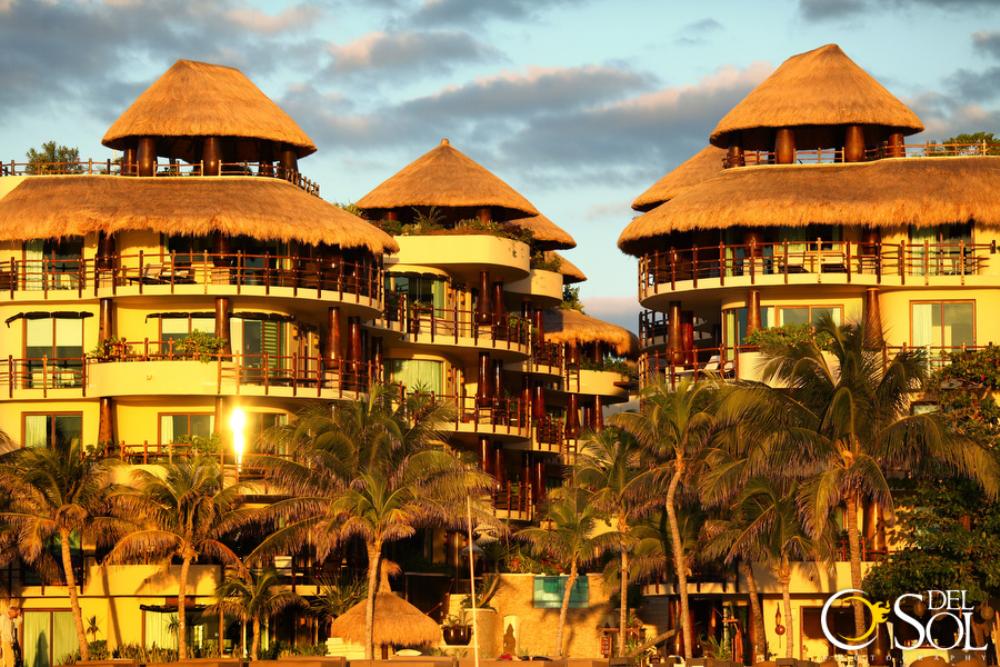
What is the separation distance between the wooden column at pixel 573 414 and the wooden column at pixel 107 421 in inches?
847

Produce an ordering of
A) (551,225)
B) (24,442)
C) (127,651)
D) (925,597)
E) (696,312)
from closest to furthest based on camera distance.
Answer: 1. (925,597)
2. (127,651)
3. (24,442)
4. (696,312)
5. (551,225)

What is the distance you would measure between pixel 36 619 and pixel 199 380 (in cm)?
859

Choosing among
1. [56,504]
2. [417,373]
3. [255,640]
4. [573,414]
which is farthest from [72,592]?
[573,414]

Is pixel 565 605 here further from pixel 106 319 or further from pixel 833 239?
pixel 106 319

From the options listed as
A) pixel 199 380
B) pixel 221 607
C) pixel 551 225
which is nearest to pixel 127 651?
pixel 221 607

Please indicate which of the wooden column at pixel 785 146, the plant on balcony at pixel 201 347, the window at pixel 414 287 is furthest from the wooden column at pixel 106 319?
the wooden column at pixel 785 146

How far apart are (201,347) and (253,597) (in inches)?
326

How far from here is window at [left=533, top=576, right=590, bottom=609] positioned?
69438 mm

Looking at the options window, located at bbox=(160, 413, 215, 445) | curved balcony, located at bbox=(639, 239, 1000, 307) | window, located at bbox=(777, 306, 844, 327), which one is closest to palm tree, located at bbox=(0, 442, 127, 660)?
window, located at bbox=(160, 413, 215, 445)

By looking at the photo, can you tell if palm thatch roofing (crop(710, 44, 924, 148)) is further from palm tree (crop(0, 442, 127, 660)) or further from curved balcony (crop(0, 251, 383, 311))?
palm tree (crop(0, 442, 127, 660))

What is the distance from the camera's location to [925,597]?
60031 mm

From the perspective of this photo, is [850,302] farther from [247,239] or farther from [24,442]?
[24,442]

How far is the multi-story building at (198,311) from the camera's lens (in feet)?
218

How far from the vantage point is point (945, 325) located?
228 feet
